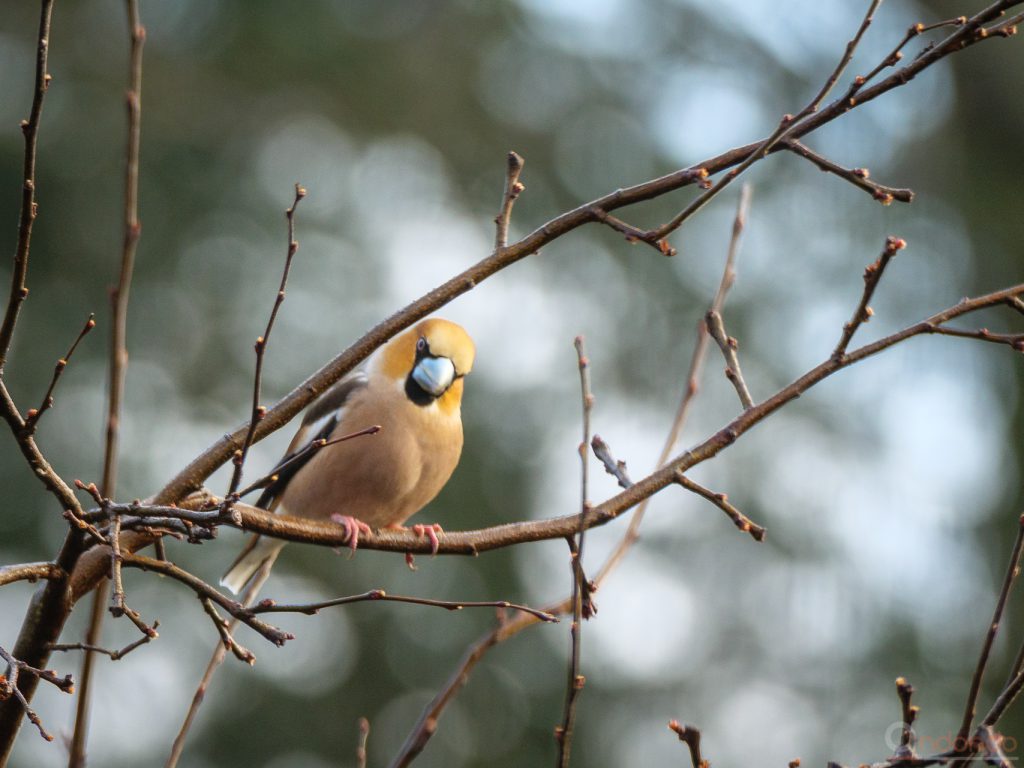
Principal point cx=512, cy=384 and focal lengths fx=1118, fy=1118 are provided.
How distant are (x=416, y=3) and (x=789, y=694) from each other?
5.21 metres

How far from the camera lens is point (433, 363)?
8.86 feet

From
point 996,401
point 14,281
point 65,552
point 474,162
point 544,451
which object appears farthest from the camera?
point 474,162

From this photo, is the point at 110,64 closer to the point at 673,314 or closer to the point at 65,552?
the point at 673,314

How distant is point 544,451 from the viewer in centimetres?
686

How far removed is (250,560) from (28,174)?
2120mm

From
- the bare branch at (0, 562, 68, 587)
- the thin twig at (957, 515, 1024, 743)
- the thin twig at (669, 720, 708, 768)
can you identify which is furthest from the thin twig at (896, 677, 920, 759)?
the bare branch at (0, 562, 68, 587)

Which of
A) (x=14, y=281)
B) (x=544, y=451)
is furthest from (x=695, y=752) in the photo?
(x=544, y=451)

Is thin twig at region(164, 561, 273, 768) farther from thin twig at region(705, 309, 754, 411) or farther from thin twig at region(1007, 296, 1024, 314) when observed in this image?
thin twig at region(1007, 296, 1024, 314)

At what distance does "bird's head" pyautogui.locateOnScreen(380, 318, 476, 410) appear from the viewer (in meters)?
2.68

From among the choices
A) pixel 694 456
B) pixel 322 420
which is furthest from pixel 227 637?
pixel 322 420

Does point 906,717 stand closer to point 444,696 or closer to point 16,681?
point 444,696

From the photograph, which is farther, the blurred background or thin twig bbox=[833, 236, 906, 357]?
the blurred background

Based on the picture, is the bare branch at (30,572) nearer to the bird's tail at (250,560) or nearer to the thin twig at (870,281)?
the thin twig at (870,281)

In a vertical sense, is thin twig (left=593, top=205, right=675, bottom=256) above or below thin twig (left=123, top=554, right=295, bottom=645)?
above
